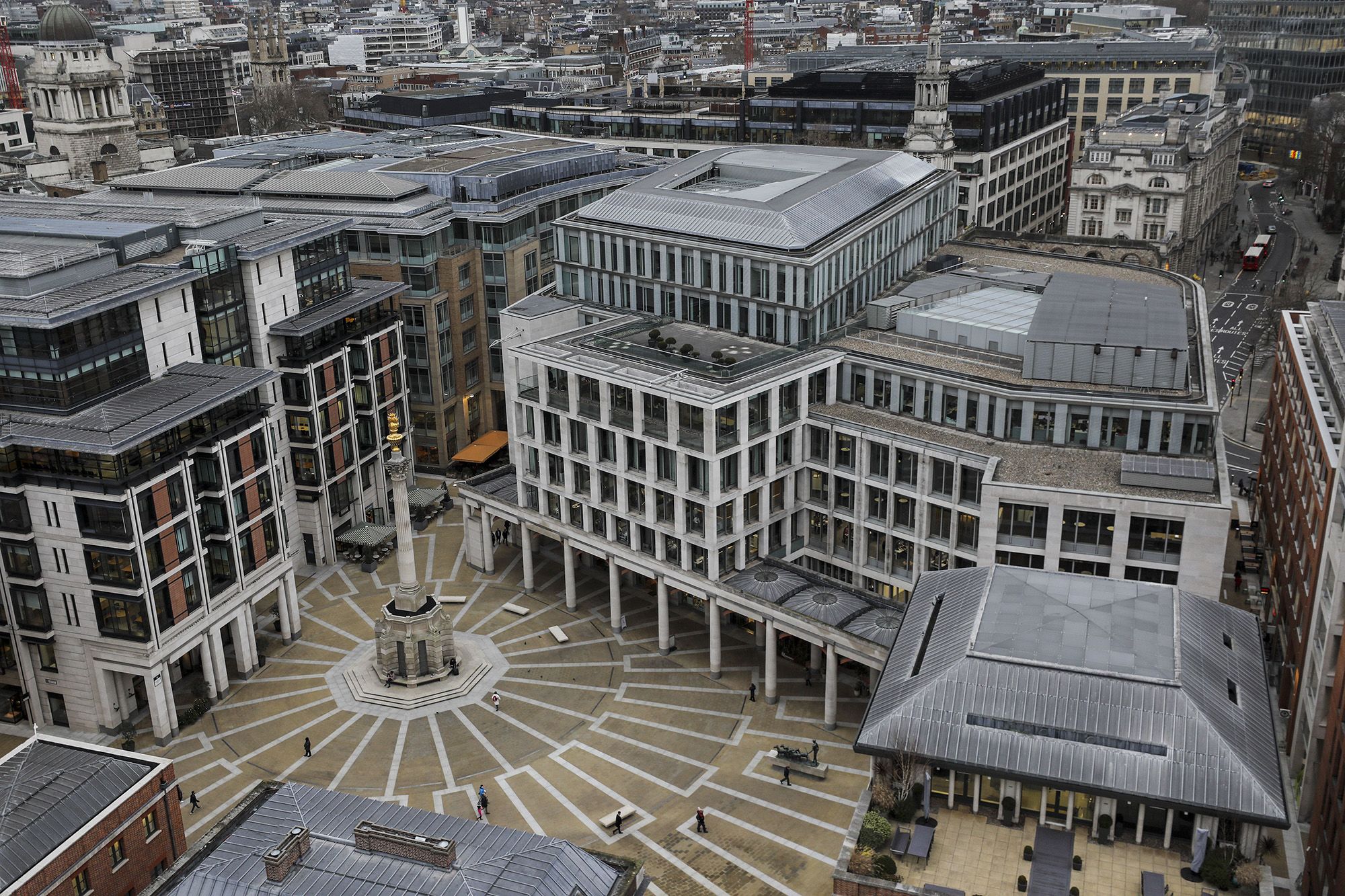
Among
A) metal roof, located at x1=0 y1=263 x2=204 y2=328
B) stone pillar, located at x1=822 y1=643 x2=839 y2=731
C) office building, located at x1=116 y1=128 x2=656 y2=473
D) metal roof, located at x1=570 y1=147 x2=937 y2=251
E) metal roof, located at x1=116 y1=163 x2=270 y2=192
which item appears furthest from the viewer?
metal roof, located at x1=116 y1=163 x2=270 y2=192

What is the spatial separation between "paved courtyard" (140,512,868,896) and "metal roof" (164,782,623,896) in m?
20.9

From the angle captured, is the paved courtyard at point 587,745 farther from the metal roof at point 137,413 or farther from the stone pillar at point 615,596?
the metal roof at point 137,413

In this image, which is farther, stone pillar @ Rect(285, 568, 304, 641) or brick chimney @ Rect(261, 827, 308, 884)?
stone pillar @ Rect(285, 568, 304, 641)

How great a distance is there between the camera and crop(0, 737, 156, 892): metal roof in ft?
222

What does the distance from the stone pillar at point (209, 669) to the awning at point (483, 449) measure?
150 ft

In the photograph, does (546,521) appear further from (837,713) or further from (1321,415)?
(1321,415)

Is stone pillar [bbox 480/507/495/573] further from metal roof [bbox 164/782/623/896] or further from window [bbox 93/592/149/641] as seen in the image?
metal roof [bbox 164/782/623/896]

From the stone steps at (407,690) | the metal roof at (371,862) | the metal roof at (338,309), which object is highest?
the metal roof at (338,309)

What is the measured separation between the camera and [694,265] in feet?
387

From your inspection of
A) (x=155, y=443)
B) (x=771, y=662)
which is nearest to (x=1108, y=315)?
(x=771, y=662)

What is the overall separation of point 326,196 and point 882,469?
81.4m

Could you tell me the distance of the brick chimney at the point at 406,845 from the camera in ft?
195

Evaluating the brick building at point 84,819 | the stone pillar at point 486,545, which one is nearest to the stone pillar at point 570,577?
the stone pillar at point 486,545

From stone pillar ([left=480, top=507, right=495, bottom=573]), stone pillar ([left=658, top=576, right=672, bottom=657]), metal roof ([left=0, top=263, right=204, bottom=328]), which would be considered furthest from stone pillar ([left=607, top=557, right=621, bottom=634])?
metal roof ([left=0, top=263, right=204, bottom=328])
